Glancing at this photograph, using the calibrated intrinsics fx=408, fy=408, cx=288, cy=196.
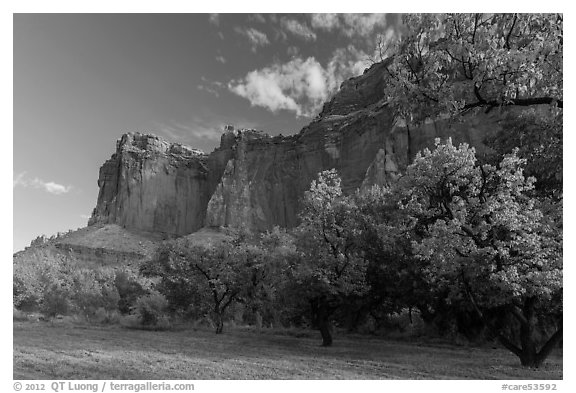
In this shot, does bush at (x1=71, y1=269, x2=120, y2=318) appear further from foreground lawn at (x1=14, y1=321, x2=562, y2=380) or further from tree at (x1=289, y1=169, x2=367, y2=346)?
tree at (x1=289, y1=169, x2=367, y2=346)

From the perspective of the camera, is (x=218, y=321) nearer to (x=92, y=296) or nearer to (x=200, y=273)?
(x=200, y=273)

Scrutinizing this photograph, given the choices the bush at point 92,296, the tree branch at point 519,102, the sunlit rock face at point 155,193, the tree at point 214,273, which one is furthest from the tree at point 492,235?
the sunlit rock face at point 155,193

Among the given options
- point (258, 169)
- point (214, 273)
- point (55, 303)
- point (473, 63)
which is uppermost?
point (258, 169)

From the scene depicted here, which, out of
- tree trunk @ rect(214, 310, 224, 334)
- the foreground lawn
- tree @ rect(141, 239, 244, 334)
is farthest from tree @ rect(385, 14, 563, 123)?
tree trunk @ rect(214, 310, 224, 334)

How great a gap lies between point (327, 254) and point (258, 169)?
145571mm

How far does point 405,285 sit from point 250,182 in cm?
14182

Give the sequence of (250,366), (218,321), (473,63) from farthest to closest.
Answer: (218,321) → (250,366) → (473,63)

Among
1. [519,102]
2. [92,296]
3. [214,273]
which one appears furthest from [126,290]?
[519,102]

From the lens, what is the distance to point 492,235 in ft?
56.8

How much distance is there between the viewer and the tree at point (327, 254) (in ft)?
77.7

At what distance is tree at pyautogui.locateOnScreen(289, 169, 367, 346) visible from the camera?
77.7 feet

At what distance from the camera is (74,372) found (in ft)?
42.1

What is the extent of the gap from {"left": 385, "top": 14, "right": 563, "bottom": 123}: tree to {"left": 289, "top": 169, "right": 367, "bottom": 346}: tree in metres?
14.5
